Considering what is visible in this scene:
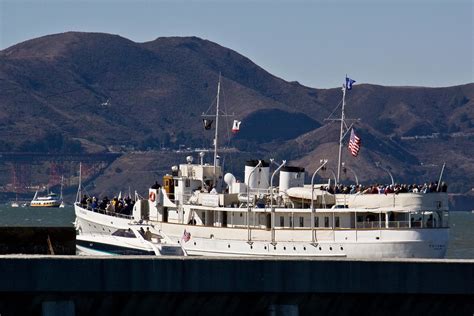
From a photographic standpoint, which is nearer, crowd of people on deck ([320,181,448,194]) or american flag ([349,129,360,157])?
crowd of people on deck ([320,181,448,194])

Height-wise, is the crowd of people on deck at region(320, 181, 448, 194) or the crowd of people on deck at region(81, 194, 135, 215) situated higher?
the crowd of people on deck at region(320, 181, 448, 194)

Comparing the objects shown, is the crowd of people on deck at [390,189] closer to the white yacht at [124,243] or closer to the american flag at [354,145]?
the american flag at [354,145]

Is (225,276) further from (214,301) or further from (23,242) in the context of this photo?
(23,242)

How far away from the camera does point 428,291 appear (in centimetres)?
2038

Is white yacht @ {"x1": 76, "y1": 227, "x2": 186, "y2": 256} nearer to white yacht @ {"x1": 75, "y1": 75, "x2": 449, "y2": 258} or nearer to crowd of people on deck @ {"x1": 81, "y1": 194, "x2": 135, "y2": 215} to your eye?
white yacht @ {"x1": 75, "y1": 75, "x2": 449, "y2": 258}

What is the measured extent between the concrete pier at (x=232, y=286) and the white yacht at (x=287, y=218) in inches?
1659

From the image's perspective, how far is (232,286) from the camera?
65.1 ft

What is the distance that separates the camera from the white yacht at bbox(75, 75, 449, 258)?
2507 inches

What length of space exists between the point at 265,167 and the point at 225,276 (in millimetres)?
52612

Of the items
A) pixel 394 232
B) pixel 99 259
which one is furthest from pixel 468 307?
pixel 394 232

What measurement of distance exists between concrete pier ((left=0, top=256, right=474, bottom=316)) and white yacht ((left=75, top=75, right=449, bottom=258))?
42.1 metres

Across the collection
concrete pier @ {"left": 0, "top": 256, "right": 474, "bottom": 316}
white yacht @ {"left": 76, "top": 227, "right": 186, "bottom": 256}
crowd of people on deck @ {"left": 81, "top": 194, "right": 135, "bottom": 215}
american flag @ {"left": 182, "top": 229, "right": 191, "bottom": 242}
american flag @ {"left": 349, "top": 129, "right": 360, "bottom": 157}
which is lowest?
white yacht @ {"left": 76, "top": 227, "right": 186, "bottom": 256}

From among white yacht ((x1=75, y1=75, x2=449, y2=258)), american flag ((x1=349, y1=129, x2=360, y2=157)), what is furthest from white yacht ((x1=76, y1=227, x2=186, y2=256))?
american flag ((x1=349, y1=129, x2=360, y2=157))

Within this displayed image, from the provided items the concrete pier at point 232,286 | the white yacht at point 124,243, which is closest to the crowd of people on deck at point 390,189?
the white yacht at point 124,243
